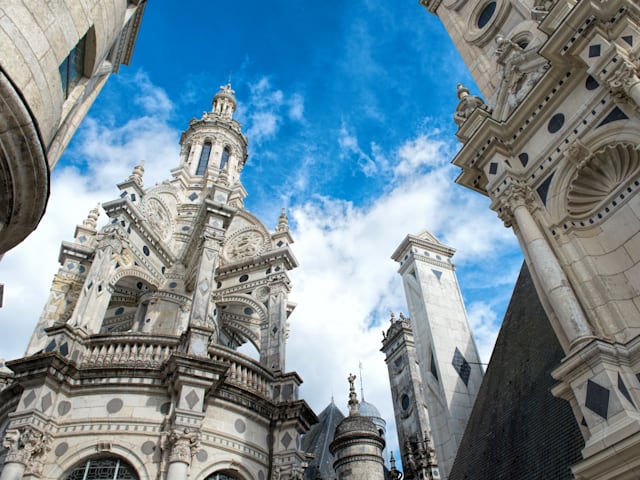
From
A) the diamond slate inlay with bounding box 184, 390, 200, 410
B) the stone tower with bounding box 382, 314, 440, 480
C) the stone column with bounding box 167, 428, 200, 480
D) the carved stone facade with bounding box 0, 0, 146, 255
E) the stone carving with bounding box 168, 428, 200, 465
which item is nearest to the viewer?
the carved stone facade with bounding box 0, 0, 146, 255

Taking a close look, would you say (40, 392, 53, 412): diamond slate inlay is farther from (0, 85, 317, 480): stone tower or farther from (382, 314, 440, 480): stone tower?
(382, 314, 440, 480): stone tower

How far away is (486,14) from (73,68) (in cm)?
1286

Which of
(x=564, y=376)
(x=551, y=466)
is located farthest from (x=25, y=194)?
(x=551, y=466)

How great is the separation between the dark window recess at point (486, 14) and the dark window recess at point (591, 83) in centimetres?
662

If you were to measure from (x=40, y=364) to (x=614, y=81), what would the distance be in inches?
513

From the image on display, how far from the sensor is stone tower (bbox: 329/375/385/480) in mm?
19109

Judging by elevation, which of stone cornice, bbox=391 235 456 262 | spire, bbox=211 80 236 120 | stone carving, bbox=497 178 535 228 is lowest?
stone carving, bbox=497 178 535 228

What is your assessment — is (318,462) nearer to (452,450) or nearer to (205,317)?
(452,450)

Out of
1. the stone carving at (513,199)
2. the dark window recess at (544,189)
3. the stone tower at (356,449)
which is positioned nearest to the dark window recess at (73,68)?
the stone carving at (513,199)

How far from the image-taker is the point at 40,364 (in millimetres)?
11430

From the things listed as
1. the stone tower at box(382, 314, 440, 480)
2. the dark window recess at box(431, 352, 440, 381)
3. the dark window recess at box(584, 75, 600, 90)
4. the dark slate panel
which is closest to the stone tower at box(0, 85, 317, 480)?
the dark window recess at box(431, 352, 440, 381)

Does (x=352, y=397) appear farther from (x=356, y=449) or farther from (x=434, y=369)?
(x=434, y=369)

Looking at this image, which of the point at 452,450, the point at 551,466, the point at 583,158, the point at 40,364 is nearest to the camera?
the point at 583,158

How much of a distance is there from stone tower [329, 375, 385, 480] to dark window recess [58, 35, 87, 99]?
53.9 feet
